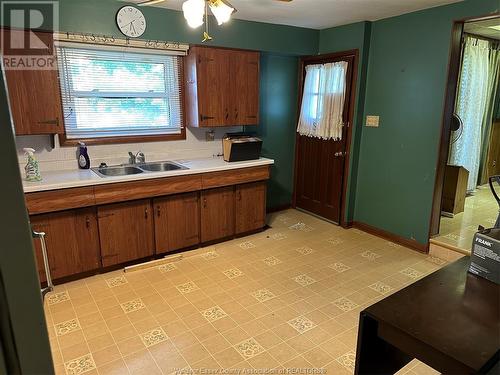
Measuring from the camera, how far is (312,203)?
15.8 ft

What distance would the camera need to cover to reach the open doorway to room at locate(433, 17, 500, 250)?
438cm

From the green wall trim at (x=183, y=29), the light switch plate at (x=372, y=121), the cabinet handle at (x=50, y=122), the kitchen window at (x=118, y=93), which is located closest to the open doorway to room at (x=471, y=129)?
the light switch plate at (x=372, y=121)

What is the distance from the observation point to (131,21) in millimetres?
3133

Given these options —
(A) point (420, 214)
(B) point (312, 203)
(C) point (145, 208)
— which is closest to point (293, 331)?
(C) point (145, 208)

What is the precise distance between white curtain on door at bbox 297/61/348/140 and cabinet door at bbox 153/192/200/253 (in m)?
1.92

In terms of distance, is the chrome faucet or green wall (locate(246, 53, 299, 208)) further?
green wall (locate(246, 53, 299, 208))

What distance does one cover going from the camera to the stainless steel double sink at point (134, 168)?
11.2ft

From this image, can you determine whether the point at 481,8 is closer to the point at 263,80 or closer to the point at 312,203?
the point at 263,80

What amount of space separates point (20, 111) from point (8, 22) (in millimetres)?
654

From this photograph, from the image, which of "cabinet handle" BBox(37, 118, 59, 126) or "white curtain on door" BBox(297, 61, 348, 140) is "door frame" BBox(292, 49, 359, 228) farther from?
"cabinet handle" BBox(37, 118, 59, 126)

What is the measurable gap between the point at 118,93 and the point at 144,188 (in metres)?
1.09

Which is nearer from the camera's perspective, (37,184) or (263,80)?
(37,184)

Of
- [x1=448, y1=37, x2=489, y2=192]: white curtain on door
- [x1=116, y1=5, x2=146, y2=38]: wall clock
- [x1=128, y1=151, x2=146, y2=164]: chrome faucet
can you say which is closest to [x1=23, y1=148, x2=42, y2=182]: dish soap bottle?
[x1=128, y1=151, x2=146, y2=164]: chrome faucet

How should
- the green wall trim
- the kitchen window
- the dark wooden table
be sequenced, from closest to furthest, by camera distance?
the dark wooden table → the green wall trim → the kitchen window
